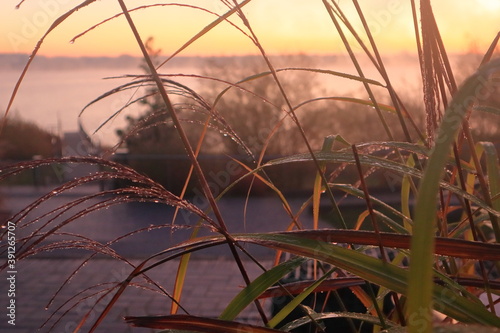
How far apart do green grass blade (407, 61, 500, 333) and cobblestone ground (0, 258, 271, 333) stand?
14.7 feet

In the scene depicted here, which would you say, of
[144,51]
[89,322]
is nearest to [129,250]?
[89,322]

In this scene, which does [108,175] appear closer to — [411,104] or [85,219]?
[85,219]

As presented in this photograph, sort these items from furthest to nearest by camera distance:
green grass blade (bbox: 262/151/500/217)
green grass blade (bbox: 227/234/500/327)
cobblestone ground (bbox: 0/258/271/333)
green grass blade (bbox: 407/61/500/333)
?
cobblestone ground (bbox: 0/258/271/333) < green grass blade (bbox: 262/151/500/217) < green grass blade (bbox: 227/234/500/327) < green grass blade (bbox: 407/61/500/333)

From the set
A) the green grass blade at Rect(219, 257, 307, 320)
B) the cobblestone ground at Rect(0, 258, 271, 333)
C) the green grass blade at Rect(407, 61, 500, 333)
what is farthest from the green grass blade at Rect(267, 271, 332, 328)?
the cobblestone ground at Rect(0, 258, 271, 333)

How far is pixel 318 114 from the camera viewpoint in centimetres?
1360

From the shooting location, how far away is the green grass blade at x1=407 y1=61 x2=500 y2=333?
0.38m

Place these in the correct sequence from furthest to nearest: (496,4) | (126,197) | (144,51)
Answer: (496,4) < (126,197) < (144,51)

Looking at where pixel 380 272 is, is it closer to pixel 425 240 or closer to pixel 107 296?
pixel 425 240

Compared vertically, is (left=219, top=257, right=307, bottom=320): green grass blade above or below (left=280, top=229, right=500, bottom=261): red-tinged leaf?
below

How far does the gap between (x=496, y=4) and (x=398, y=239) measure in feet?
1.68

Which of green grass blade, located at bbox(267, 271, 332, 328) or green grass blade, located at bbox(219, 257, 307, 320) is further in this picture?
green grass blade, located at bbox(267, 271, 332, 328)

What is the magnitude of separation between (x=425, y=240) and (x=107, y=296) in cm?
579

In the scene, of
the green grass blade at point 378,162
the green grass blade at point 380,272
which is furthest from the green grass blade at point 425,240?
the green grass blade at point 378,162

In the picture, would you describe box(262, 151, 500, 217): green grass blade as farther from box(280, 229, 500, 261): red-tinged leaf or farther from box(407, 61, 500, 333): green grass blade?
box(407, 61, 500, 333): green grass blade
